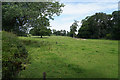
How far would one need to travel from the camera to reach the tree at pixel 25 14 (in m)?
14.8

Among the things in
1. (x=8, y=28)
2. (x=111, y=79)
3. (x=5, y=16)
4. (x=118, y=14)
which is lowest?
(x=111, y=79)

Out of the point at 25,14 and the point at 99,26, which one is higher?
the point at 99,26

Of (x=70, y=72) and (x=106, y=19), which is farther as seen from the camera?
(x=106, y=19)

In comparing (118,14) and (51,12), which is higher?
(118,14)

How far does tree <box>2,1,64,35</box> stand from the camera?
14844 mm

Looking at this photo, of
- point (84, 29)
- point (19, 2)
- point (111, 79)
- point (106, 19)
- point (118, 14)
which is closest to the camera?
point (111, 79)

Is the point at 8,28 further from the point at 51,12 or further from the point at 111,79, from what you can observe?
the point at 111,79

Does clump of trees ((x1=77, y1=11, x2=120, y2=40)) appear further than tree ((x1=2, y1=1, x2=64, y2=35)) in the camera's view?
Yes

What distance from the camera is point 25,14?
15164 millimetres

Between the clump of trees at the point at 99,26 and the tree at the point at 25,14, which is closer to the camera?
the tree at the point at 25,14

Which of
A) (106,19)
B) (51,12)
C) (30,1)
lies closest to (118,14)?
(106,19)

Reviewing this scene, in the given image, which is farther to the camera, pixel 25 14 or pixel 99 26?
pixel 99 26

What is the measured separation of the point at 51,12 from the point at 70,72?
15.6m

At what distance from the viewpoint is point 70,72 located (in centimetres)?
589
